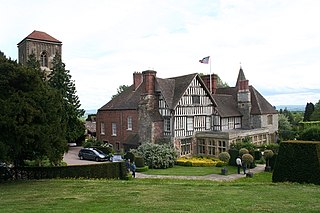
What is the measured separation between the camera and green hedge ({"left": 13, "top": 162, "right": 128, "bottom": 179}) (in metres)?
18.6

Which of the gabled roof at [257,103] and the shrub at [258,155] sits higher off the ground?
the gabled roof at [257,103]

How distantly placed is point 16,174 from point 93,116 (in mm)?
37638

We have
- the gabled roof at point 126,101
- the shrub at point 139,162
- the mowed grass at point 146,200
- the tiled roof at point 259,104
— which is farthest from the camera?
the tiled roof at point 259,104

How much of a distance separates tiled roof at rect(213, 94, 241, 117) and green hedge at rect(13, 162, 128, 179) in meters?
18.4

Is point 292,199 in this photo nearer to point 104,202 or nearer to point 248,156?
point 104,202

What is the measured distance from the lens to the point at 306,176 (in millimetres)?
17062

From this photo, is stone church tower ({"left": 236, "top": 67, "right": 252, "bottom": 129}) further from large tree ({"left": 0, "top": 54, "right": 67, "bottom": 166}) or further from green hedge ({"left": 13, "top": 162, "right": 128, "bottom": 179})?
large tree ({"left": 0, "top": 54, "right": 67, "bottom": 166})

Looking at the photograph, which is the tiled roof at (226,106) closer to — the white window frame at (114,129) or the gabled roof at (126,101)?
the gabled roof at (126,101)

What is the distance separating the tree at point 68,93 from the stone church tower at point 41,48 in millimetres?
4328

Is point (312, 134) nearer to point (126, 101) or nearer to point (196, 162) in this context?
point (196, 162)

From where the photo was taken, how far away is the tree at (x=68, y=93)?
35688mm

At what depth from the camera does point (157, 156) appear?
94.6ft

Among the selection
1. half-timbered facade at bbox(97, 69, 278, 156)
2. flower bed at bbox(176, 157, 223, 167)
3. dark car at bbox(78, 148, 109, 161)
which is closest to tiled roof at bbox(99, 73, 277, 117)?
half-timbered facade at bbox(97, 69, 278, 156)

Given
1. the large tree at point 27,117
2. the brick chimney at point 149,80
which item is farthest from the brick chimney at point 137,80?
the large tree at point 27,117
